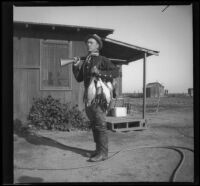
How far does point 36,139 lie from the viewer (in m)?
6.66

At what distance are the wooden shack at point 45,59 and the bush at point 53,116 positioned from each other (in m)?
0.36

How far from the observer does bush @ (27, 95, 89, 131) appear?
26.2 ft

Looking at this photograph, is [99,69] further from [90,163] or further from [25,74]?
[25,74]

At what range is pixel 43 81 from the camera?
28.1 feet

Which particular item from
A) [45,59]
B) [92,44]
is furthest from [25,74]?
[92,44]

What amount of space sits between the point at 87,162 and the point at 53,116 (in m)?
3.73

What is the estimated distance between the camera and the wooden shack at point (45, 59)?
833cm

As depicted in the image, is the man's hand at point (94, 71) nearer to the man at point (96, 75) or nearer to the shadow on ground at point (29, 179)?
A: the man at point (96, 75)

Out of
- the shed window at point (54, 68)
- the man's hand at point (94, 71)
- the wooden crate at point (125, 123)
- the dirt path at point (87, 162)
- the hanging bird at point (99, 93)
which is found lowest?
the dirt path at point (87, 162)

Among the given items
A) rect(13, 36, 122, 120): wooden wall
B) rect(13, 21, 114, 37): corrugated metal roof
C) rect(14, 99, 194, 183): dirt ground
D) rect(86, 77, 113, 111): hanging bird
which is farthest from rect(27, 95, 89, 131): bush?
rect(86, 77, 113, 111): hanging bird

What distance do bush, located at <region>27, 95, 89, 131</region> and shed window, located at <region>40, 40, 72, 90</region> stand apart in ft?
1.92

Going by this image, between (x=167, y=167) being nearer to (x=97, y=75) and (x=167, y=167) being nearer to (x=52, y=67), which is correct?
(x=97, y=75)

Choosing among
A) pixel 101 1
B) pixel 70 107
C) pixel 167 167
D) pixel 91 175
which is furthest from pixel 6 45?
pixel 70 107

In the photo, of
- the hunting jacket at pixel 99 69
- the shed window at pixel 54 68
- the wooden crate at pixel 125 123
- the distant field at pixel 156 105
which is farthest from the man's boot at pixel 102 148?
the distant field at pixel 156 105
